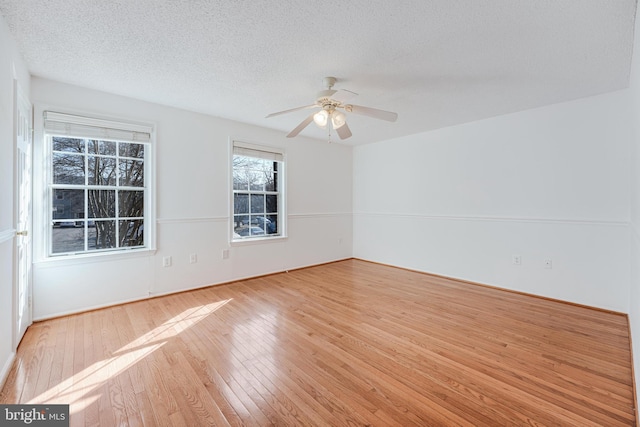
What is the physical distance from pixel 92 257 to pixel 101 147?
1.25m

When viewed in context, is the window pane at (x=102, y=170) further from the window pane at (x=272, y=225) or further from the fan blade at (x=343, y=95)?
the fan blade at (x=343, y=95)

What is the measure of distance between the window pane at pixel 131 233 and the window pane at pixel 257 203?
1587mm

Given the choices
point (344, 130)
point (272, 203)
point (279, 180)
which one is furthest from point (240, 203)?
point (344, 130)

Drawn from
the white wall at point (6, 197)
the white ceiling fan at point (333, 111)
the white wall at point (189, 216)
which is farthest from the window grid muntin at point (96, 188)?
the white ceiling fan at point (333, 111)

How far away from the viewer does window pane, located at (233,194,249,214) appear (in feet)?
14.3

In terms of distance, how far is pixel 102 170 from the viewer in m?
3.22

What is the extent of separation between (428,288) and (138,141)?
4238mm

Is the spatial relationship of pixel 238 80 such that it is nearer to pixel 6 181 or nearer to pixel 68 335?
pixel 6 181

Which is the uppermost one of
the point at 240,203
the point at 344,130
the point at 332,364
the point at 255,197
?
the point at 344,130

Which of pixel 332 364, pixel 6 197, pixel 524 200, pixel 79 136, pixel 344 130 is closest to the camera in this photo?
pixel 6 197

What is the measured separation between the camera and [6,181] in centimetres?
195

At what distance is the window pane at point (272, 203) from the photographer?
15.8 feet

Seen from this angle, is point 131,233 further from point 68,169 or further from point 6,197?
point 6,197

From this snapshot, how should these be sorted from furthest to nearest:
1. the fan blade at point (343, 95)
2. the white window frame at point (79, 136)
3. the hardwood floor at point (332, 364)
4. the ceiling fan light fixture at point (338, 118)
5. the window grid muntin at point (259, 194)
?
1. the window grid muntin at point (259, 194)
2. the fan blade at point (343, 95)
3. the white window frame at point (79, 136)
4. the ceiling fan light fixture at point (338, 118)
5. the hardwood floor at point (332, 364)
